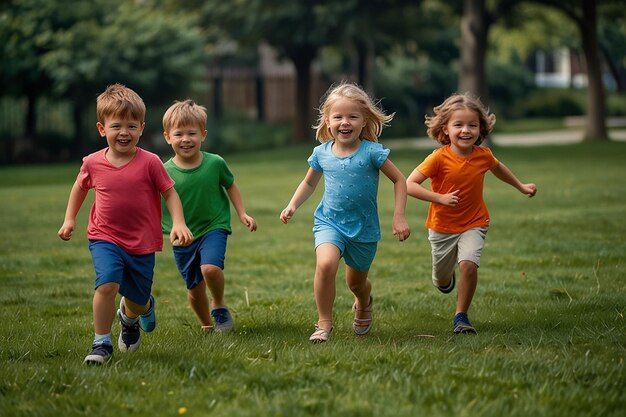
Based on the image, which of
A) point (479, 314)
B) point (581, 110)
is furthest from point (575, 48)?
point (479, 314)

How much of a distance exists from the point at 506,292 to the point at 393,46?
26005mm

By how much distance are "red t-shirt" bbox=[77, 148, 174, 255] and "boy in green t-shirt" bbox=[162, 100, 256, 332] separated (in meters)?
0.63

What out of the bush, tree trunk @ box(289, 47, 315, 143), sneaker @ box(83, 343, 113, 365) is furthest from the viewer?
the bush

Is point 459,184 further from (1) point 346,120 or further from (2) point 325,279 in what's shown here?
(2) point 325,279

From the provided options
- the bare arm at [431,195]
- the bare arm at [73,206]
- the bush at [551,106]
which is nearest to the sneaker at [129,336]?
the bare arm at [73,206]

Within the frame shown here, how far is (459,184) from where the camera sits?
6.97 meters

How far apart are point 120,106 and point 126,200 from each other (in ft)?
1.72

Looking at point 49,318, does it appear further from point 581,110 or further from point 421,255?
point 581,110

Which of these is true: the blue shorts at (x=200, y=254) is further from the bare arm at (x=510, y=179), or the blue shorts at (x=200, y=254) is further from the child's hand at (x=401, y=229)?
the bare arm at (x=510, y=179)

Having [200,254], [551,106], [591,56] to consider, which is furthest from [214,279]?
[551,106]

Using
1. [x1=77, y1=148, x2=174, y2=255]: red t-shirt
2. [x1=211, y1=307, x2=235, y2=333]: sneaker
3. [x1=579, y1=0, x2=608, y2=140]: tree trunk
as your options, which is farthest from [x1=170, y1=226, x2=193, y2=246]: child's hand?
[x1=579, y1=0, x2=608, y2=140]: tree trunk

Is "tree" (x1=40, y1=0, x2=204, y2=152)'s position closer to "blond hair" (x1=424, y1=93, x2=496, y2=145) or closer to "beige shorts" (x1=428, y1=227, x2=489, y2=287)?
"blond hair" (x1=424, y1=93, x2=496, y2=145)

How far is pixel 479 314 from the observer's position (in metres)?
7.44

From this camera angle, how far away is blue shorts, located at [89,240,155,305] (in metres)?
5.88
